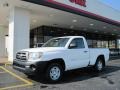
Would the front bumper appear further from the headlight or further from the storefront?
the storefront

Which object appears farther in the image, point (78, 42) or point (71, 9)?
point (71, 9)

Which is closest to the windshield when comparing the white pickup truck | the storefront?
the white pickup truck

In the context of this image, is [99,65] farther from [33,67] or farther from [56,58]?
[33,67]

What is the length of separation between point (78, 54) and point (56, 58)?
1.51 meters

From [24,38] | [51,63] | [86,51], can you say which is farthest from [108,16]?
[51,63]

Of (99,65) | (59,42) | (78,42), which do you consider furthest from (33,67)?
(99,65)

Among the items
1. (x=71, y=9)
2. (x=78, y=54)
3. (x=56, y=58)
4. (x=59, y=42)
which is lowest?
(x=56, y=58)

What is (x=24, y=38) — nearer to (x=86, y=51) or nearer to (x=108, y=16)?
(x=86, y=51)

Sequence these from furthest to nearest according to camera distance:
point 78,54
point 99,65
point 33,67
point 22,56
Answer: point 99,65 < point 78,54 < point 22,56 < point 33,67

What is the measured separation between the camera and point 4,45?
24.7 meters

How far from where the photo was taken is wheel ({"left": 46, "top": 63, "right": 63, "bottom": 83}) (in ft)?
28.8

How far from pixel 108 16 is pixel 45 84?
18804mm

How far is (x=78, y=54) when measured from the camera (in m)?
10.1

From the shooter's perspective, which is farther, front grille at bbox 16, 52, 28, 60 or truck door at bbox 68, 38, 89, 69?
truck door at bbox 68, 38, 89, 69
